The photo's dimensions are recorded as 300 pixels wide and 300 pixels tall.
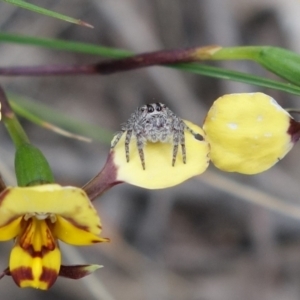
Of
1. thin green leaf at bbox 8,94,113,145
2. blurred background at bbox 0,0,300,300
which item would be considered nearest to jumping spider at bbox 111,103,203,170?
thin green leaf at bbox 8,94,113,145

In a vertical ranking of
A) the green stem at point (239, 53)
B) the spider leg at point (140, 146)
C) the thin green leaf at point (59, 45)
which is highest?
the thin green leaf at point (59, 45)

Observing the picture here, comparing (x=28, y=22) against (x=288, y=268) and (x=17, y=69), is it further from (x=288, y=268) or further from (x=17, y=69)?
(x=288, y=268)

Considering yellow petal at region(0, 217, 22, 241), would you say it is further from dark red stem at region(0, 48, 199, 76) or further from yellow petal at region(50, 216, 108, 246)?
dark red stem at region(0, 48, 199, 76)

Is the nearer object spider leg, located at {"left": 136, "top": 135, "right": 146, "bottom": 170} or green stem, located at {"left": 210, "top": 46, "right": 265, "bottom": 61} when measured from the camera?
spider leg, located at {"left": 136, "top": 135, "right": 146, "bottom": 170}

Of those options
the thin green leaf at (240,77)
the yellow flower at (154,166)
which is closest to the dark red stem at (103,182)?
the yellow flower at (154,166)

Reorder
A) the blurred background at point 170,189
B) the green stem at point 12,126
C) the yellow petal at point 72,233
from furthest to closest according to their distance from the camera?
the blurred background at point 170,189
the green stem at point 12,126
the yellow petal at point 72,233

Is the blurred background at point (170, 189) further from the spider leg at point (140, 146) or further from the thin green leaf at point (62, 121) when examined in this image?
the spider leg at point (140, 146)
